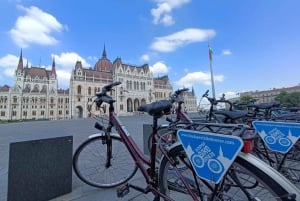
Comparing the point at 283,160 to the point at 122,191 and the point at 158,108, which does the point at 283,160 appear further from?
the point at 122,191

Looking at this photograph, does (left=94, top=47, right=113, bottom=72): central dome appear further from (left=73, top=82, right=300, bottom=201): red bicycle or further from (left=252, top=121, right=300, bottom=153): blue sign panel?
(left=252, top=121, right=300, bottom=153): blue sign panel

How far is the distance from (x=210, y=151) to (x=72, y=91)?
63943 mm

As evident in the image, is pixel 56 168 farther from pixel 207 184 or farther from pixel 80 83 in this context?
pixel 80 83

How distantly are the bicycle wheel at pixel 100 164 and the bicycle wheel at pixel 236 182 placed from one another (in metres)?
0.99

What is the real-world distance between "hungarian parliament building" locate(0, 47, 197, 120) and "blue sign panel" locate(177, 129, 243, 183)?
189 ft

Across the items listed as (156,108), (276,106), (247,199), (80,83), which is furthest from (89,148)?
(80,83)

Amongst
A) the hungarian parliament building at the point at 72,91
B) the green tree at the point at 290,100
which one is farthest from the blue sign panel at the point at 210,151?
the hungarian parliament building at the point at 72,91

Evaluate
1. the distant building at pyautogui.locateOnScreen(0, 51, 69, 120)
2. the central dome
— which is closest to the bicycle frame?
the central dome

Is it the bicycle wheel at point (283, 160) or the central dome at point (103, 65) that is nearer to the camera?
the bicycle wheel at point (283, 160)

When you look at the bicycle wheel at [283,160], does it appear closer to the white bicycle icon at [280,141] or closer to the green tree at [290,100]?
the white bicycle icon at [280,141]

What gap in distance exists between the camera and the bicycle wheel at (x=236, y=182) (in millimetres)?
1111

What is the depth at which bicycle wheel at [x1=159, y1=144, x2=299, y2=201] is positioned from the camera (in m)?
1.11

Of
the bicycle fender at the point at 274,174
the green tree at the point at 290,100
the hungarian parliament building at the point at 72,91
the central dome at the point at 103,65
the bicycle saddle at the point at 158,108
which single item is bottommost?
the bicycle fender at the point at 274,174

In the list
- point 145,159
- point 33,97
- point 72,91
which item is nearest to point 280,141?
point 145,159
